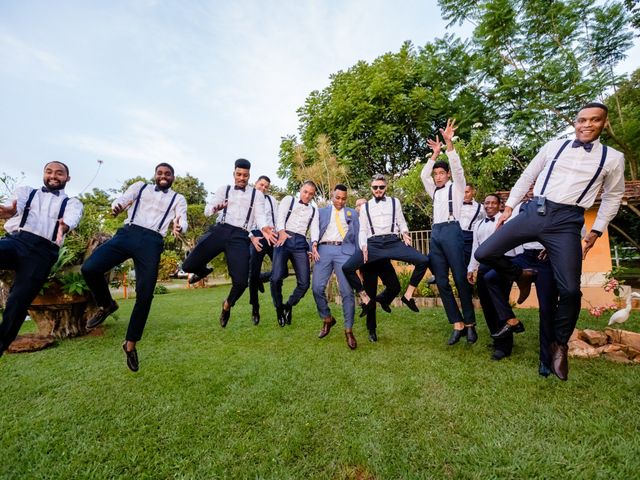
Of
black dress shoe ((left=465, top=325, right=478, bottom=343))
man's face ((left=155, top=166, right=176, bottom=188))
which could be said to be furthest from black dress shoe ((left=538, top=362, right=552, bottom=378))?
man's face ((left=155, top=166, right=176, bottom=188))

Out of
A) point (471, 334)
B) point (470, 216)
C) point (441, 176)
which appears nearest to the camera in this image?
point (471, 334)

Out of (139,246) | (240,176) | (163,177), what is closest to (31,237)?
(139,246)

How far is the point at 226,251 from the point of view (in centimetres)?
500

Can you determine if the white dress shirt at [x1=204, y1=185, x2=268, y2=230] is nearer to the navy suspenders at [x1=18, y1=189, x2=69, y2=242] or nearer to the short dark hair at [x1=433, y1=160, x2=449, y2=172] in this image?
the navy suspenders at [x1=18, y1=189, x2=69, y2=242]

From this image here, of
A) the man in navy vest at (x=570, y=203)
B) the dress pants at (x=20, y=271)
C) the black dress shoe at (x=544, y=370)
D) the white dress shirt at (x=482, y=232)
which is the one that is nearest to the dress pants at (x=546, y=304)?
the black dress shoe at (x=544, y=370)

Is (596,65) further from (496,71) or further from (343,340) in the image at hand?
(343,340)

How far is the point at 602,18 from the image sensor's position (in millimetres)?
9977

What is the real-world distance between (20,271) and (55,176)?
110cm

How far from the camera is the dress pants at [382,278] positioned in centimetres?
555

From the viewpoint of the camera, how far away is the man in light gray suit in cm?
551

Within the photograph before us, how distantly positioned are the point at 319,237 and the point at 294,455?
11.6 ft

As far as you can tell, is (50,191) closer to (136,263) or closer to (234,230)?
(136,263)

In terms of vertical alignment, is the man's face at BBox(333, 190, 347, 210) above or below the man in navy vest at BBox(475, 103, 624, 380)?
above

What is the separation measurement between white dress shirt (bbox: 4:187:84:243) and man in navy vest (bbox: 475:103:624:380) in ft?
15.7
